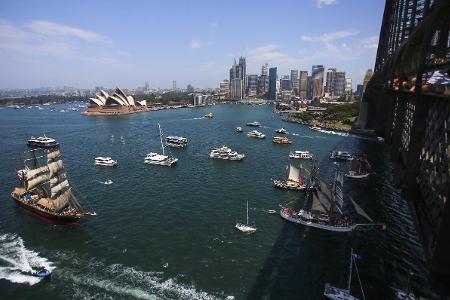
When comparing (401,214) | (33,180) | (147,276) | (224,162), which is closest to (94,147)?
(224,162)

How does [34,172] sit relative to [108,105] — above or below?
below

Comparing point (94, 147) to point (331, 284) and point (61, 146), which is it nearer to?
point (61, 146)

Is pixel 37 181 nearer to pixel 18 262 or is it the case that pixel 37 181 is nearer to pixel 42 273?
pixel 18 262

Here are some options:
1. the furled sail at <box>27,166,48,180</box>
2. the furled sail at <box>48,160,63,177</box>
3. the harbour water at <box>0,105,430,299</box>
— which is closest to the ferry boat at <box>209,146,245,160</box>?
the harbour water at <box>0,105,430,299</box>

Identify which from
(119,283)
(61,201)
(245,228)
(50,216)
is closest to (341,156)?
(245,228)

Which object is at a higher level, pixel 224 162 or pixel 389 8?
pixel 389 8

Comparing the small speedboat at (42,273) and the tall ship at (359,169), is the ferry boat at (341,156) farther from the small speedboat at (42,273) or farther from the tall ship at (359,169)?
the small speedboat at (42,273)
